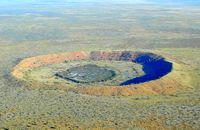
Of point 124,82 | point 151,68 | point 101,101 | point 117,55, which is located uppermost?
point 101,101

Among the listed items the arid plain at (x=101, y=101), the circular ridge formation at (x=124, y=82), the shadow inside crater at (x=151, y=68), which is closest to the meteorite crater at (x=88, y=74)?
the circular ridge formation at (x=124, y=82)

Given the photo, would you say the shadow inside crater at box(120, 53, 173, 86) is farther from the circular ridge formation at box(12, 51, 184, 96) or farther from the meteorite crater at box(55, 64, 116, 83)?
the meteorite crater at box(55, 64, 116, 83)

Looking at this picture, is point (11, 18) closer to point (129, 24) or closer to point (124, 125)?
point (129, 24)

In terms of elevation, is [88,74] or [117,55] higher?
[117,55]

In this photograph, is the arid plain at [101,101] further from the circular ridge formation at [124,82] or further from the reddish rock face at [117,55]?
the reddish rock face at [117,55]

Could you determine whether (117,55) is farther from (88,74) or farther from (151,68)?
(88,74)

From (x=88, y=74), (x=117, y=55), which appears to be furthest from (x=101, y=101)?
(x=117, y=55)

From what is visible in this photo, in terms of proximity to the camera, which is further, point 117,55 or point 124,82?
point 117,55

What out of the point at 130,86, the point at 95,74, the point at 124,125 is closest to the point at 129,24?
the point at 95,74
